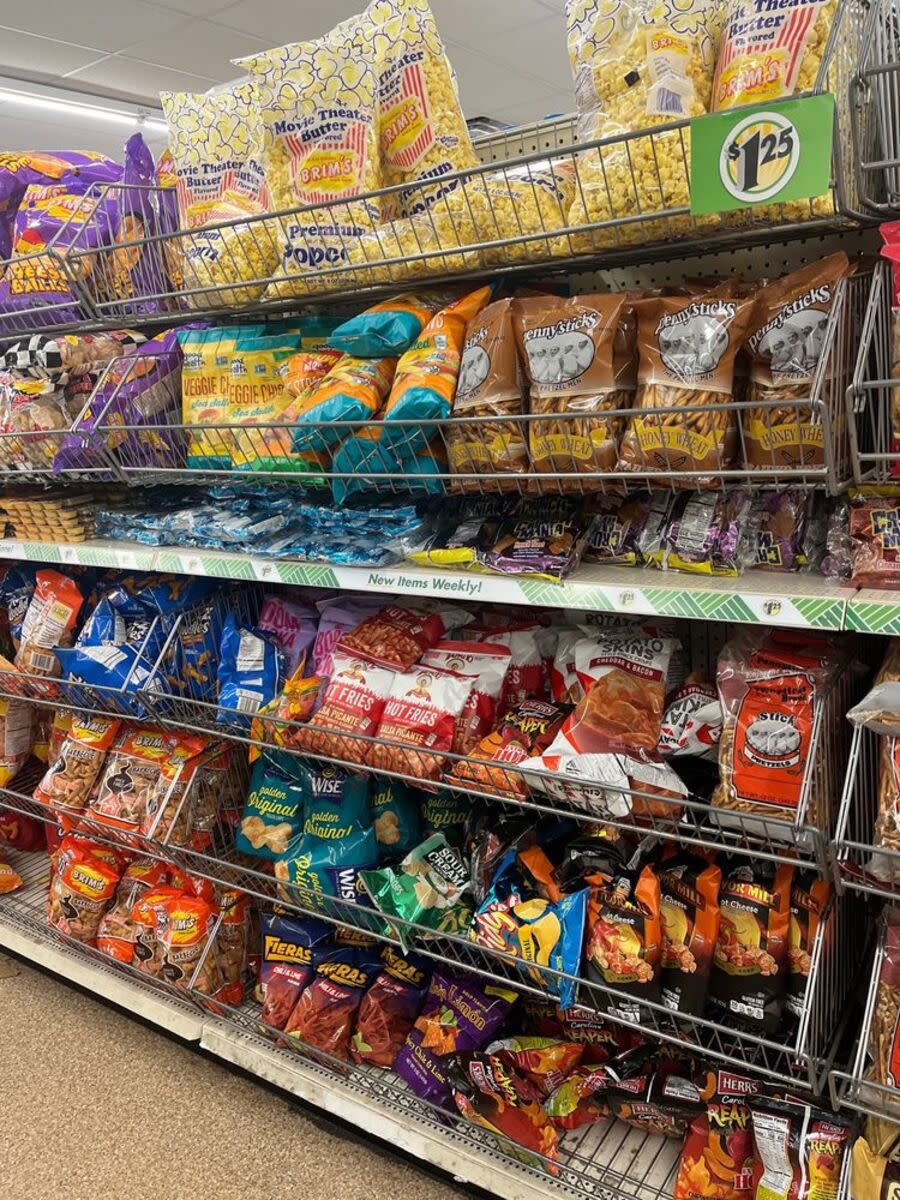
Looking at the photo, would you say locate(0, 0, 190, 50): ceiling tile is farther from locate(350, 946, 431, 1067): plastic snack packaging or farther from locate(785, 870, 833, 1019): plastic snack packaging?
locate(785, 870, 833, 1019): plastic snack packaging

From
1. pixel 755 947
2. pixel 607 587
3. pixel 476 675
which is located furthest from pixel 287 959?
pixel 607 587

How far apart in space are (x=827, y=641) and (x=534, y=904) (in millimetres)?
618

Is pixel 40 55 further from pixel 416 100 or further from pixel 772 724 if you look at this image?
pixel 772 724

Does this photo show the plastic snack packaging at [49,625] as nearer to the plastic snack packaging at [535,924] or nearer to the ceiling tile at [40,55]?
the plastic snack packaging at [535,924]

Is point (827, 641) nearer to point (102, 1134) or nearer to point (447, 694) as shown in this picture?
point (447, 694)

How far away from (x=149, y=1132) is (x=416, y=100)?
205 centimetres

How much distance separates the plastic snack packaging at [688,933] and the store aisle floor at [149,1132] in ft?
2.24

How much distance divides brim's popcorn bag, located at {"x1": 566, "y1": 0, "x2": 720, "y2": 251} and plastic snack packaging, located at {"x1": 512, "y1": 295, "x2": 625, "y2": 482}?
11 centimetres

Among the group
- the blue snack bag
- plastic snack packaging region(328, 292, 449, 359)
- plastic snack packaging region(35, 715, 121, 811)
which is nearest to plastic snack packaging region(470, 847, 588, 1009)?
the blue snack bag

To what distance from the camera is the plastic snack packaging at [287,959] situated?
71.2 inches

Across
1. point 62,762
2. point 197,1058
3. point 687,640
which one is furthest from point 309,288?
point 197,1058

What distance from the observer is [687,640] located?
162 cm

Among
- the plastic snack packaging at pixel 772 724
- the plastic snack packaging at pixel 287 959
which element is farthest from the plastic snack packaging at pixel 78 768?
the plastic snack packaging at pixel 772 724

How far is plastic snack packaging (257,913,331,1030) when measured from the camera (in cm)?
181
